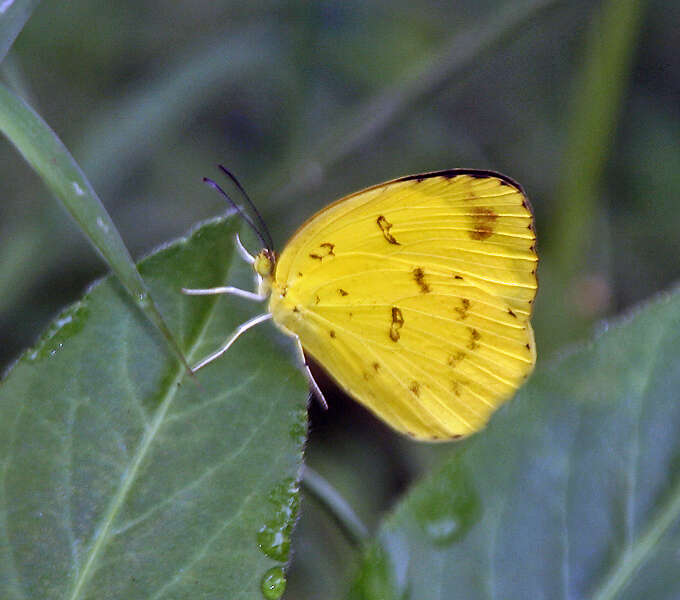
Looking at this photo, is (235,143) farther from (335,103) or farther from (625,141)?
(625,141)

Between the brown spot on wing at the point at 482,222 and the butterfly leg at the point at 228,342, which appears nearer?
the butterfly leg at the point at 228,342

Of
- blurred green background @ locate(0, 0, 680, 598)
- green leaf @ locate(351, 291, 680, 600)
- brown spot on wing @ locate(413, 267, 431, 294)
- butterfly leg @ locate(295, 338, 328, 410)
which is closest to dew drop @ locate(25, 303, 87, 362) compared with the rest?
butterfly leg @ locate(295, 338, 328, 410)

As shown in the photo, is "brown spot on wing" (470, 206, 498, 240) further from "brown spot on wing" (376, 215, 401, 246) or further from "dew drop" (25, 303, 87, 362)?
"dew drop" (25, 303, 87, 362)

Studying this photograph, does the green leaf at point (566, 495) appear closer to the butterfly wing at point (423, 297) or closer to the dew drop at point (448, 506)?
the dew drop at point (448, 506)

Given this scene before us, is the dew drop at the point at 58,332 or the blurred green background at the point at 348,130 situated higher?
the dew drop at the point at 58,332

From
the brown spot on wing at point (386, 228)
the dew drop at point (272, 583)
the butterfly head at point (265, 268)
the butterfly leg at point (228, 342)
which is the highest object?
the butterfly leg at point (228, 342)

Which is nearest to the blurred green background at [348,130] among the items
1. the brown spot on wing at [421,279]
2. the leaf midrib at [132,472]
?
the brown spot on wing at [421,279]

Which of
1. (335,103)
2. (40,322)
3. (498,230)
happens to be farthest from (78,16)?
(498,230)

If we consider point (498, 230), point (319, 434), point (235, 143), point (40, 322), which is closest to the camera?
point (498, 230)

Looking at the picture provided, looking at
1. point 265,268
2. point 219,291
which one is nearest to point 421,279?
point 265,268
